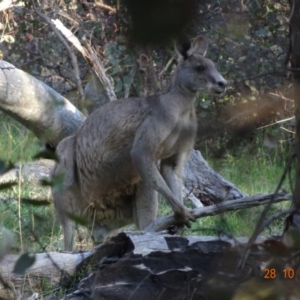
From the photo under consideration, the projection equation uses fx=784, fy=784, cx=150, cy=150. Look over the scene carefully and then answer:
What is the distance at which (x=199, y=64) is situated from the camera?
635cm

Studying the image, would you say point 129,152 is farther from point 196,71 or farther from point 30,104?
point 30,104

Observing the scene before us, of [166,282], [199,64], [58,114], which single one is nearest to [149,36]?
[166,282]

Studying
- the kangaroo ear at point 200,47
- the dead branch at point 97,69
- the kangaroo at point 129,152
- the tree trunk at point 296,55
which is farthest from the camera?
the dead branch at point 97,69

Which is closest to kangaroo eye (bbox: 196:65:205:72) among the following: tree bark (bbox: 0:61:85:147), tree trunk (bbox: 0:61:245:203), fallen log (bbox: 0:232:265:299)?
tree trunk (bbox: 0:61:245:203)

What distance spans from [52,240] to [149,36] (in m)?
4.46

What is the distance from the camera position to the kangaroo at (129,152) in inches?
243

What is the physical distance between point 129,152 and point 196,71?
0.85m

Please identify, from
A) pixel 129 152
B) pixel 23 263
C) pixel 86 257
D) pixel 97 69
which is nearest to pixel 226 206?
pixel 86 257

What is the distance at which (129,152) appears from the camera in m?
6.28

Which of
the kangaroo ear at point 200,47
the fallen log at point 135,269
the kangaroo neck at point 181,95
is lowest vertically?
the fallen log at point 135,269

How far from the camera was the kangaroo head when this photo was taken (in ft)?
20.4

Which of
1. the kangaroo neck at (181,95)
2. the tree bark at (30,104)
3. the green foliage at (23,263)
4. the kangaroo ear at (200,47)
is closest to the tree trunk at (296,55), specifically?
the green foliage at (23,263)

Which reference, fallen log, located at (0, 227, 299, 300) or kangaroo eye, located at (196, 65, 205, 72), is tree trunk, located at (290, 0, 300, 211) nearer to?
fallen log, located at (0, 227, 299, 300)

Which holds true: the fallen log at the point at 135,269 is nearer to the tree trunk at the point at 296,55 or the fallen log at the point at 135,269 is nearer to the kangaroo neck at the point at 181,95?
the tree trunk at the point at 296,55
